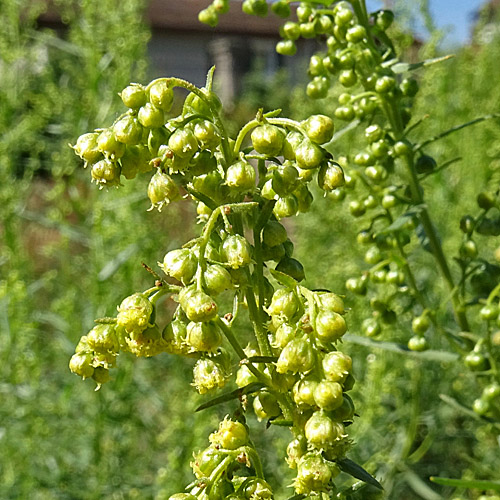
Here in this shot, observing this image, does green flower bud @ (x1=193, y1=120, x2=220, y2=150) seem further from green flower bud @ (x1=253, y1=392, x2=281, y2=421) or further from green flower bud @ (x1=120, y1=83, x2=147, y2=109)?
green flower bud @ (x1=253, y1=392, x2=281, y2=421)

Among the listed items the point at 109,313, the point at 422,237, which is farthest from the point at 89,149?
the point at 109,313

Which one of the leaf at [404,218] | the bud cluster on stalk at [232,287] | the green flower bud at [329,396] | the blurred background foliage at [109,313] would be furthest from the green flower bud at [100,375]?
the blurred background foliage at [109,313]

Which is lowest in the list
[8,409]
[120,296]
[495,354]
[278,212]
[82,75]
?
[8,409]

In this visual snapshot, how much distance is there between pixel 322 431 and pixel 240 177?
0.22 metres

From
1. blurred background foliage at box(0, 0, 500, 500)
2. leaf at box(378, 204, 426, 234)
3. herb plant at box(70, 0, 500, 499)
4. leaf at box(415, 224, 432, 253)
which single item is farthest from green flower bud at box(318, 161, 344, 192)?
blurred background foliage at box(0, 0, 500, 500)

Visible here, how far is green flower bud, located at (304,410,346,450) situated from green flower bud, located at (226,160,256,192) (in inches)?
7.8

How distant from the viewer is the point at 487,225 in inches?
45.9

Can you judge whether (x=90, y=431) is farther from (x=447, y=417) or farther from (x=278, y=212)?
(x=278, y=212)

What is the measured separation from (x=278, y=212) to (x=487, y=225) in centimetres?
66

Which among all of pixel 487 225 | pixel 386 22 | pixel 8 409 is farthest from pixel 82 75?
pixel 487 225

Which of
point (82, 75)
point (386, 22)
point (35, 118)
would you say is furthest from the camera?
point (82, 75)

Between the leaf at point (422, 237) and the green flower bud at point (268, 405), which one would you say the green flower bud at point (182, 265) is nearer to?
the green flower bud at point (268, 405)

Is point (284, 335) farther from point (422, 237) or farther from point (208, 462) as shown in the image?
point (422, 237)

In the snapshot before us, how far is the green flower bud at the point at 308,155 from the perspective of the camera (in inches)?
22.7
